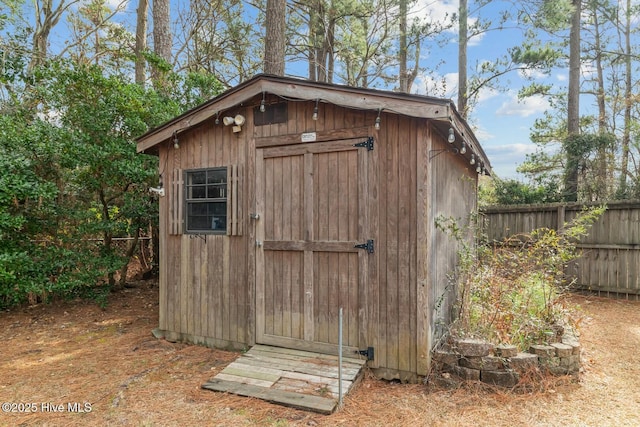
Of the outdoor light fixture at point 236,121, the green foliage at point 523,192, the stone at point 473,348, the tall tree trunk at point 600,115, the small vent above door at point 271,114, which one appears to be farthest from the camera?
the green foliage at point 523,192

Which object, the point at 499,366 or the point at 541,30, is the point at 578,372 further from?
the point at 541,30

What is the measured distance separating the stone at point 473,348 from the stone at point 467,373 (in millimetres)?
130

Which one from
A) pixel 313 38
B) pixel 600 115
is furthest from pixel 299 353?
pixel 600 115

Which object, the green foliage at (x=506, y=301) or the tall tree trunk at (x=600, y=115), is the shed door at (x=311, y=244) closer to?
the green foliage at (x=506, y=301)

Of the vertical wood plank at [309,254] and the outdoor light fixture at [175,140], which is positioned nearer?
the vertical wood plank at [309,254]

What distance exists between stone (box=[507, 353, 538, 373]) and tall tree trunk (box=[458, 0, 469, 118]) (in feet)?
30.7

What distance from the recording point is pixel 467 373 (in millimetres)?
3242

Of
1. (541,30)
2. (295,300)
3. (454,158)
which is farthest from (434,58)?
(295,300)

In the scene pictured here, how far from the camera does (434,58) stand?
12078 mm

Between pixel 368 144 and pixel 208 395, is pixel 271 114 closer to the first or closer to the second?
pixel 368 144

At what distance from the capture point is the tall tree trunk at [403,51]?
10.8 meters

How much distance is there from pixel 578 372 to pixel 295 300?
2715 mm

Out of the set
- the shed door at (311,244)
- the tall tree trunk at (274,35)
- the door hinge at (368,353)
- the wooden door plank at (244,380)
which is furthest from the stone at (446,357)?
the tall tree trunk at (274,35)

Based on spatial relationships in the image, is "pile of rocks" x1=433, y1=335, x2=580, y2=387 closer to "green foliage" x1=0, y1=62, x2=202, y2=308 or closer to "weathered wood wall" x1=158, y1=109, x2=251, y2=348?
"weathered wood wall" x1=158, y1=109, x2=251, y2=348
